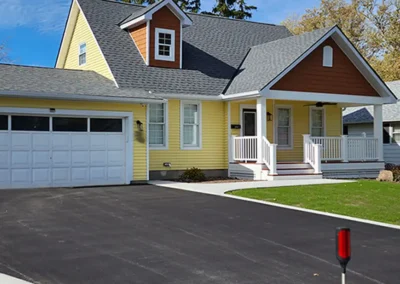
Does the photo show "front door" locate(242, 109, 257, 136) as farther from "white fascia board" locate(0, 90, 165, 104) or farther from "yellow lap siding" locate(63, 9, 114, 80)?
"yellow lap siding" locate(63, 9, 114, 80)

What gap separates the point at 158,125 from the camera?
20.3 metres

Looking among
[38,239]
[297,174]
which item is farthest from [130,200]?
[297,174]

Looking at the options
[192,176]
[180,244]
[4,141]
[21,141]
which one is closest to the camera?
[180,244]

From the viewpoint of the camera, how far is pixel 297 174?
20266mm

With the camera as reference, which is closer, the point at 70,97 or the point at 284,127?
the point at 70,97

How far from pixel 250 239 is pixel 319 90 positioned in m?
13.2

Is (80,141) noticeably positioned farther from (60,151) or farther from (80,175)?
(80,175)

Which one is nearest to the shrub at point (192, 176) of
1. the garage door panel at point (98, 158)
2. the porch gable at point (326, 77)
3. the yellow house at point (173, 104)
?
the yellow house at point (173, 104)

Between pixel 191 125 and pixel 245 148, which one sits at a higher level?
pixel 191 125

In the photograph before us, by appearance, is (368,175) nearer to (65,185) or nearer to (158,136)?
(158,136)

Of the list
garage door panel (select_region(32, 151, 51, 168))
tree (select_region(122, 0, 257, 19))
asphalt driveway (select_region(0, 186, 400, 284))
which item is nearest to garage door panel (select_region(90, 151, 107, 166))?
garage door panel (select_region(32, 151, 51, 168))

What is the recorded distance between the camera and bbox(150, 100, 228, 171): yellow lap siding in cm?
2034

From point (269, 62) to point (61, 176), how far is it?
31.2 ft

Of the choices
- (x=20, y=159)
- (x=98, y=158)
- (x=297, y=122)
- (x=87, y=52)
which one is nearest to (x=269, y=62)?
(x=297, y=122)
